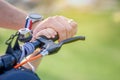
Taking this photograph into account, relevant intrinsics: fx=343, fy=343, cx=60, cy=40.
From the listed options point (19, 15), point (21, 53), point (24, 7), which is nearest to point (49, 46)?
point (21, 53)

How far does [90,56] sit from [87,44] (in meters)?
0.23

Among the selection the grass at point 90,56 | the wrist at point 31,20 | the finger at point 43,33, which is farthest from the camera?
the grass at point 90,56

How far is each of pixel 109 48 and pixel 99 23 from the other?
1.59 ft

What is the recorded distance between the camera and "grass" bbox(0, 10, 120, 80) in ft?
10.3

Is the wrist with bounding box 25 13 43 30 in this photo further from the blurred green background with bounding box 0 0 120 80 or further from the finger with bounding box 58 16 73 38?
the blurred green background with bounding box 0 0 120 80

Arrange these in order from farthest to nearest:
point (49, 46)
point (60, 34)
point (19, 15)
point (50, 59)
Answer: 1. point (50, 59)
2. point (19, 15)
3. point (60, 34)
4. point (49, 46)

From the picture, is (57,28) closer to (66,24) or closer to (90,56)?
(66,24)

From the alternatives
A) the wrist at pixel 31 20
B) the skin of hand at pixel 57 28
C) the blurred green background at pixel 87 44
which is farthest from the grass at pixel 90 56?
the skin of hand at pixel 57 28

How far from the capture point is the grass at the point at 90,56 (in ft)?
10.3

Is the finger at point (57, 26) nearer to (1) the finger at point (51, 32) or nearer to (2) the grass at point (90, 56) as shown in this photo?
(1) the finger at point (51, 32)

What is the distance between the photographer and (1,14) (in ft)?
4.83

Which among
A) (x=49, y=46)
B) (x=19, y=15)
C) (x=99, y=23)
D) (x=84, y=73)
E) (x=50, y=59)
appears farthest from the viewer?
(x=99, y=23)

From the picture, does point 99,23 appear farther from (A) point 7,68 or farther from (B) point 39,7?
(A) point 7,68

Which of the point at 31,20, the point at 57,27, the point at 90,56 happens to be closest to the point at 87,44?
the point at 90,56
